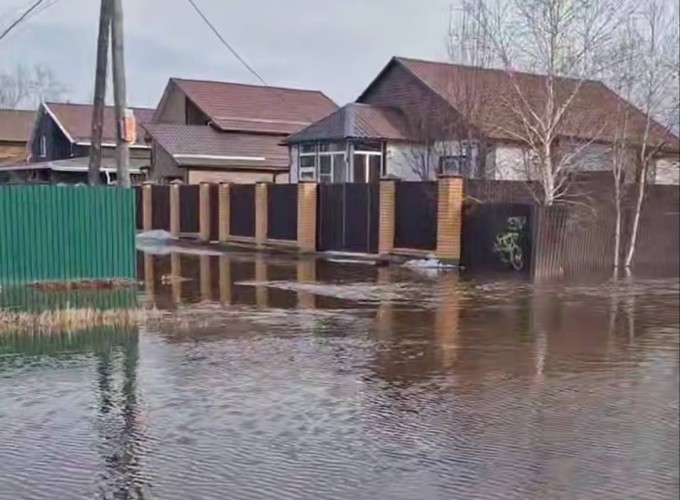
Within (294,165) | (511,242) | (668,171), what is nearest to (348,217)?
(511,242)

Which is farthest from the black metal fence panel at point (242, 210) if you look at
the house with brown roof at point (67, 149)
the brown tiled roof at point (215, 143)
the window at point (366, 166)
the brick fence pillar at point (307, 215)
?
the house with brown roof at point (67, 149)

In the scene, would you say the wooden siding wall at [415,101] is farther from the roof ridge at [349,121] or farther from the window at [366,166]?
the roof ridge at [349,121]

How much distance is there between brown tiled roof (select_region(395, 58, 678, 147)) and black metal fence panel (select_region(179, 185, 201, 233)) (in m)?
8.49

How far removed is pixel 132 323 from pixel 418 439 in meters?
5.47

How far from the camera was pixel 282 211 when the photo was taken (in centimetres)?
Answer: 2484

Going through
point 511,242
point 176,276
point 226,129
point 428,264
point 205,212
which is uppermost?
point 226,129

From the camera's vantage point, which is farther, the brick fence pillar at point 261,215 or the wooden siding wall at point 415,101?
the wooden siding wall at point 415,101

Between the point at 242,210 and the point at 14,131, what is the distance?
36353 mm

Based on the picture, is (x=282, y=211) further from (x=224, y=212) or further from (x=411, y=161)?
(x=411, y=161)

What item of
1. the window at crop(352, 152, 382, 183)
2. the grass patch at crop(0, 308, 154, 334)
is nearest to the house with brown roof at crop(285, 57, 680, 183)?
the window at crop(352, 152, 382, 183)

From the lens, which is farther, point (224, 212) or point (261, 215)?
point (224, 212)

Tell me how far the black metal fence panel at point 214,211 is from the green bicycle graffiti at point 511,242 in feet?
40.0

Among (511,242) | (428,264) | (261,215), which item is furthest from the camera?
(261,215)

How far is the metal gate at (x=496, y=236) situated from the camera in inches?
654
